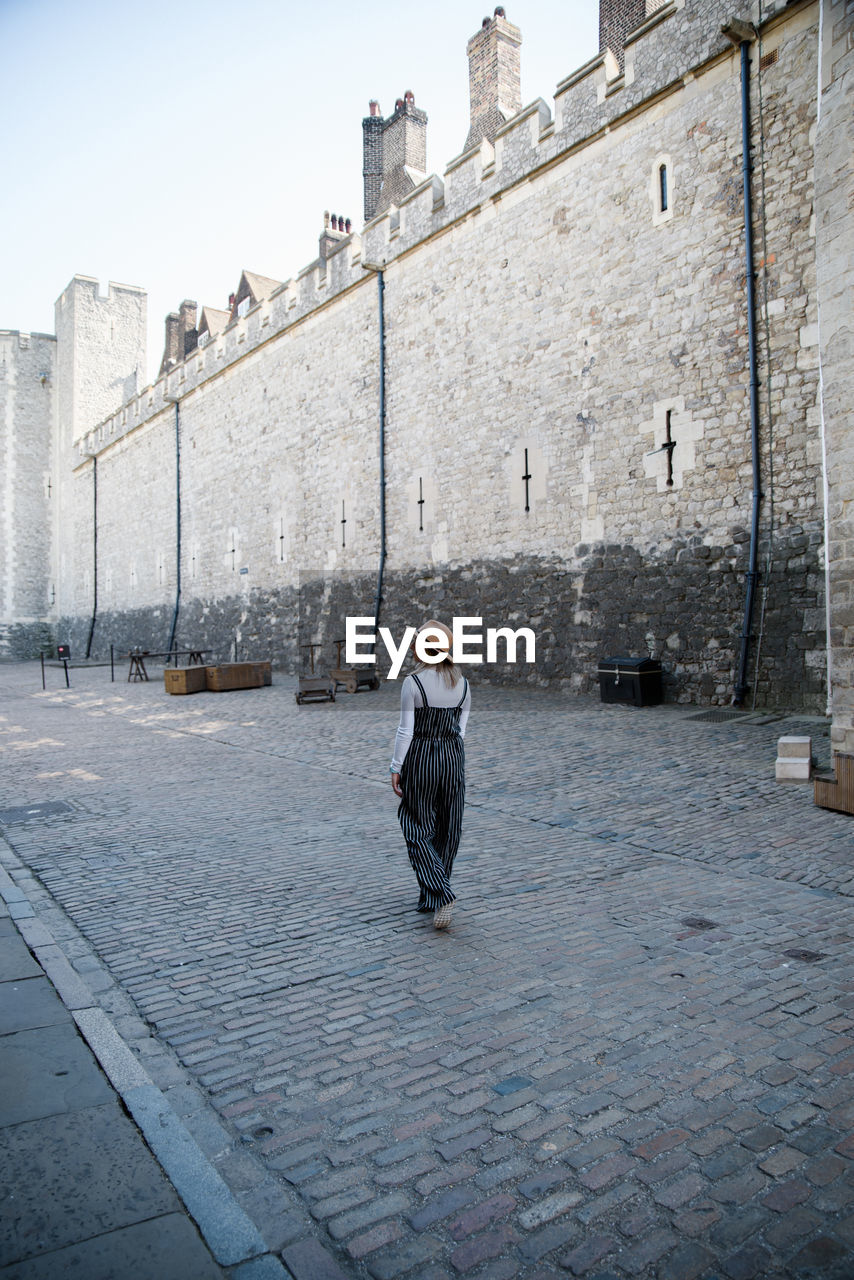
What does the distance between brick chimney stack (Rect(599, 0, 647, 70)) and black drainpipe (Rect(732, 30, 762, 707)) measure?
23.5 feet

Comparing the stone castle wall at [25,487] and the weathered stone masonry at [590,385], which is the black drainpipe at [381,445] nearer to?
the weathered stone masonry at [590,385]

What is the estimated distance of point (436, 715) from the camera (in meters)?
4.05

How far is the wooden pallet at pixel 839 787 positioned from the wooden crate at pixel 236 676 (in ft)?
40.6

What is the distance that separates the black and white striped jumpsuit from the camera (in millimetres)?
4016

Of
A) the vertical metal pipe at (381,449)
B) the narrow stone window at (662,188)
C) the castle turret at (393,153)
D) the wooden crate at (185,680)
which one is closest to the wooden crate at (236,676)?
the wooden crate at (185,680)

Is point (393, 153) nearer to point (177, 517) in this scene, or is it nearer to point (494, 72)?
point (494, 72)

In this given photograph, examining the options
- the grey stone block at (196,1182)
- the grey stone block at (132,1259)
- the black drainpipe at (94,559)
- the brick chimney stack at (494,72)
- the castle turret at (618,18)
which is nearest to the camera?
the grey stone block at (132,1259)

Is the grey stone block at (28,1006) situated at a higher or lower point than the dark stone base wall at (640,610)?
lower

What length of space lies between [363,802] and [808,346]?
733 centimetres

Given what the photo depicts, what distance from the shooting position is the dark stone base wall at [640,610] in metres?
9.39

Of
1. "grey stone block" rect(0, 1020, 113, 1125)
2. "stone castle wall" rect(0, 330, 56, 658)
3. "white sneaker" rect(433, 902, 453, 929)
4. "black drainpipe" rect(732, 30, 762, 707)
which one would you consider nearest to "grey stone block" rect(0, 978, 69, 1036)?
"grey stone block" rect(0, 1020, 113, 1125)

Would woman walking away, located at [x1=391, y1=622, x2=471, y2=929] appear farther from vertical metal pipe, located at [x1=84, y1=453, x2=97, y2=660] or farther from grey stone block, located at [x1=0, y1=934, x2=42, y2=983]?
vertical metal pipe, located at [x1=84, y1=453, x2=97, y2=660]

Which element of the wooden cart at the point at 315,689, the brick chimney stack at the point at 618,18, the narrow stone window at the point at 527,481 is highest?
the brick chimney stack at the point at 618,18

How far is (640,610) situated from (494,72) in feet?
45.0
